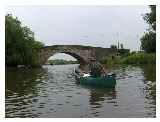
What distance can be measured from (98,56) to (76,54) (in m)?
3.35

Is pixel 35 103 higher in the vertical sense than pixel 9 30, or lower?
lower

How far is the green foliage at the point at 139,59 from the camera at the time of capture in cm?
3049

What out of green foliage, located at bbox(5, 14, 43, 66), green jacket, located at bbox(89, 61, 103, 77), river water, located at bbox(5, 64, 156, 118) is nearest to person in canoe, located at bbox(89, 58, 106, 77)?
green jacket, located at bbox(89, 61, 103, 77)

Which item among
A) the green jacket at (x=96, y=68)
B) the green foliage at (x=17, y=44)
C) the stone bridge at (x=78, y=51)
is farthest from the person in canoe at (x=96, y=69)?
the stone bridge at (x=78, y=51)

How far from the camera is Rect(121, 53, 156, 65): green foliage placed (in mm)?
30491

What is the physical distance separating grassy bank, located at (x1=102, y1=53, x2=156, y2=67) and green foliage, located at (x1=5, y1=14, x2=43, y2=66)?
698 centimetres

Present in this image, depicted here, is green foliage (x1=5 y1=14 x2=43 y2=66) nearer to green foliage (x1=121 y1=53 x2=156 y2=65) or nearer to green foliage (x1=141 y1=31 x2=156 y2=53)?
green foliage (x1=121 y1=53 x2=156 y2=65)

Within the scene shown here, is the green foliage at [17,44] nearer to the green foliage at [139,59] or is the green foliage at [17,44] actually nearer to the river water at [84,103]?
the green foliage at [139,59]

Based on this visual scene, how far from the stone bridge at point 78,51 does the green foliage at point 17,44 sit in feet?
17.5

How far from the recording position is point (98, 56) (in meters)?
41.3

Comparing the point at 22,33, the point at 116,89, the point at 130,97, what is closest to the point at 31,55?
the point at 22,33

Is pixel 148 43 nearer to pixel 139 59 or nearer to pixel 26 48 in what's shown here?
pixel 139 59
